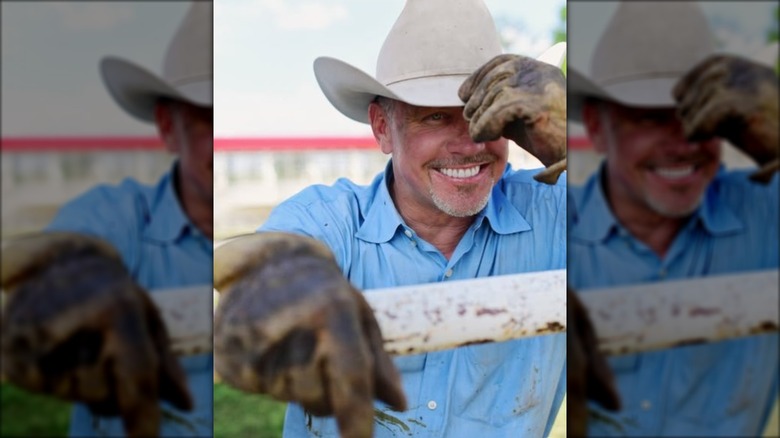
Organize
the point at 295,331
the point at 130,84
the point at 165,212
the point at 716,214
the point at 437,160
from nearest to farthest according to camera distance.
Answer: the point at 130,84 → the point at 165,212 → the point at 716,214 → the point at 295,331 → the point at 437,160

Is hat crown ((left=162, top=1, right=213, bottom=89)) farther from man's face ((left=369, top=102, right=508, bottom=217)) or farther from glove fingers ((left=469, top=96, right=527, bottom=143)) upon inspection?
glove fingers ((left=469, top=96, right=527, bottom=143))

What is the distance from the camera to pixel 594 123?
1753 millimetres

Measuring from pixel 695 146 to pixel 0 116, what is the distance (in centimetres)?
158

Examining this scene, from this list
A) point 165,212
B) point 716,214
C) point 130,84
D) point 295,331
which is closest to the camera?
point 130,84

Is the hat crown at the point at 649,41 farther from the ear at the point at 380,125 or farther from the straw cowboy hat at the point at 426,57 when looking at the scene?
the ear at the point at 380,125

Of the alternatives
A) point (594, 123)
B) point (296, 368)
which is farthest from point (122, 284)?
point (594, 123)

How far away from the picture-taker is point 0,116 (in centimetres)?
160

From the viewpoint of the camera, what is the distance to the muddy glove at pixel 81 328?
63.1 inches

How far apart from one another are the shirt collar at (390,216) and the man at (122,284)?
2.60 feet

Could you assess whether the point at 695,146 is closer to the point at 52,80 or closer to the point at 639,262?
the point at 639,262

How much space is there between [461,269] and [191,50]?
1.20 m

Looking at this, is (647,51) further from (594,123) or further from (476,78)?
(476,78)

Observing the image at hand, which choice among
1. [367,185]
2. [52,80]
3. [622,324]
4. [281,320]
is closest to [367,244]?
[367,185]

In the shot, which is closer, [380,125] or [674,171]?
[674,171]
